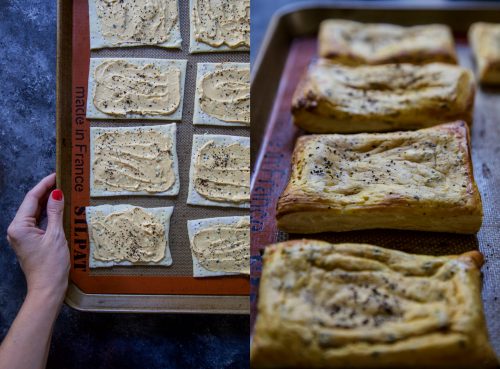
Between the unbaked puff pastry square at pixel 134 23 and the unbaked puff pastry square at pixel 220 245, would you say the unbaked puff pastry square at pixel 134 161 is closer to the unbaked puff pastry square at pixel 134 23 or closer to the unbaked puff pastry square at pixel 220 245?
the unbaked puff pastry square at pixel 220 245

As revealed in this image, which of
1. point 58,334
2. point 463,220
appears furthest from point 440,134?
point 58,334

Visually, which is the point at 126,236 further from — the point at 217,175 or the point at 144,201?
the point at 217,175

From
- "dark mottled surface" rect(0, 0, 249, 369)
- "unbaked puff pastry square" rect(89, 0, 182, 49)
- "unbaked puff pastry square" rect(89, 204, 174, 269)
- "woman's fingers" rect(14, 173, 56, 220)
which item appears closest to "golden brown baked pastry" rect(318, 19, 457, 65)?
"unbaked puff pastry square" rect(89, 0, 182, 49)

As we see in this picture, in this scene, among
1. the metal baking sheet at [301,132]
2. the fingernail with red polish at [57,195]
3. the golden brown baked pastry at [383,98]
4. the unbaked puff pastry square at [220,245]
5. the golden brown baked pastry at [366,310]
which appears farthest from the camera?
the golden brown baked pastry at [383,98]

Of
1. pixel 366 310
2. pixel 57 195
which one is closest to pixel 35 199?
pixel 57 195

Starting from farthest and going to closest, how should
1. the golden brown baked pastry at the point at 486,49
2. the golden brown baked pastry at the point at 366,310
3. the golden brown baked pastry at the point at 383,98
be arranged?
the golden brown baked pastry at the point at 486,49
the golden brown baked pastry at the point at 383,98
the golden brown baked pastry at the point at 366,310

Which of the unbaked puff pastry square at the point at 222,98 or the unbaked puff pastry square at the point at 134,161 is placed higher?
the unbaked puff pastry square at the point at 222,98

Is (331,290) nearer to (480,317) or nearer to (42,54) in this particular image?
(480,317)

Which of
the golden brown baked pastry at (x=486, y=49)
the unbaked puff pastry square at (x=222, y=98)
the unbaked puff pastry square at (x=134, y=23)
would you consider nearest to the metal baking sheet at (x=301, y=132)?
the golden brown baked pastry at (x=486, y=49)
